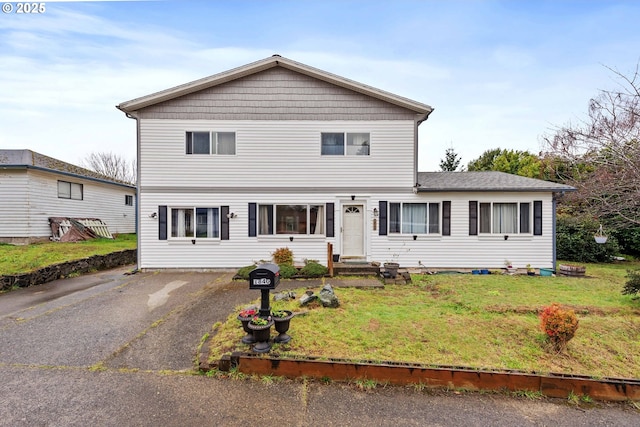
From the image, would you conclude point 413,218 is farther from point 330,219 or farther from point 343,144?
point 343,144

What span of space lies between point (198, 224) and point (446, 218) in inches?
351

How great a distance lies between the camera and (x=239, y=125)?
10.3 m

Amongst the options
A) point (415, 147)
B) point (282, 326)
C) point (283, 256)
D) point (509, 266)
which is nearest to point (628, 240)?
point (509, 266)

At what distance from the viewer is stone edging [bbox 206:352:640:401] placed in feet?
10.4

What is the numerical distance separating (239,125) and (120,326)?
7.37 m

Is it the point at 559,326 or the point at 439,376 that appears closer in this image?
the point at 439,376

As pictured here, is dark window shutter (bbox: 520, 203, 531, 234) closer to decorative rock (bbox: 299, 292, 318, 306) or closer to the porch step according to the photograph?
the porch step

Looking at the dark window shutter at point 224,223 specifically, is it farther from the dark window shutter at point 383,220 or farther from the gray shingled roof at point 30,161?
the gray shingled roof at point 30,161

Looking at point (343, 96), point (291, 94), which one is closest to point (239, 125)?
point (291, 94)

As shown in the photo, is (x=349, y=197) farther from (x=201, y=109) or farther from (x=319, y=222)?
(x=201, y=109)

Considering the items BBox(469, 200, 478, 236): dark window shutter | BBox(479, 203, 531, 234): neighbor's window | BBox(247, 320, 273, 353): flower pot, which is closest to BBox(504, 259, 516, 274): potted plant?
BBox(479, 203, 531, 234): neighbor's window

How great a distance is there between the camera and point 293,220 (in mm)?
10406

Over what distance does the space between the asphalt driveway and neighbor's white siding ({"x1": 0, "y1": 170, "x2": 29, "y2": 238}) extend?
11.7 meters

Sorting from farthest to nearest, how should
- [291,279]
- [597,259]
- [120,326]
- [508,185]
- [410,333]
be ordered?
[597,259]
[508,185]
[291,279]
[120,326]
[410,333]
